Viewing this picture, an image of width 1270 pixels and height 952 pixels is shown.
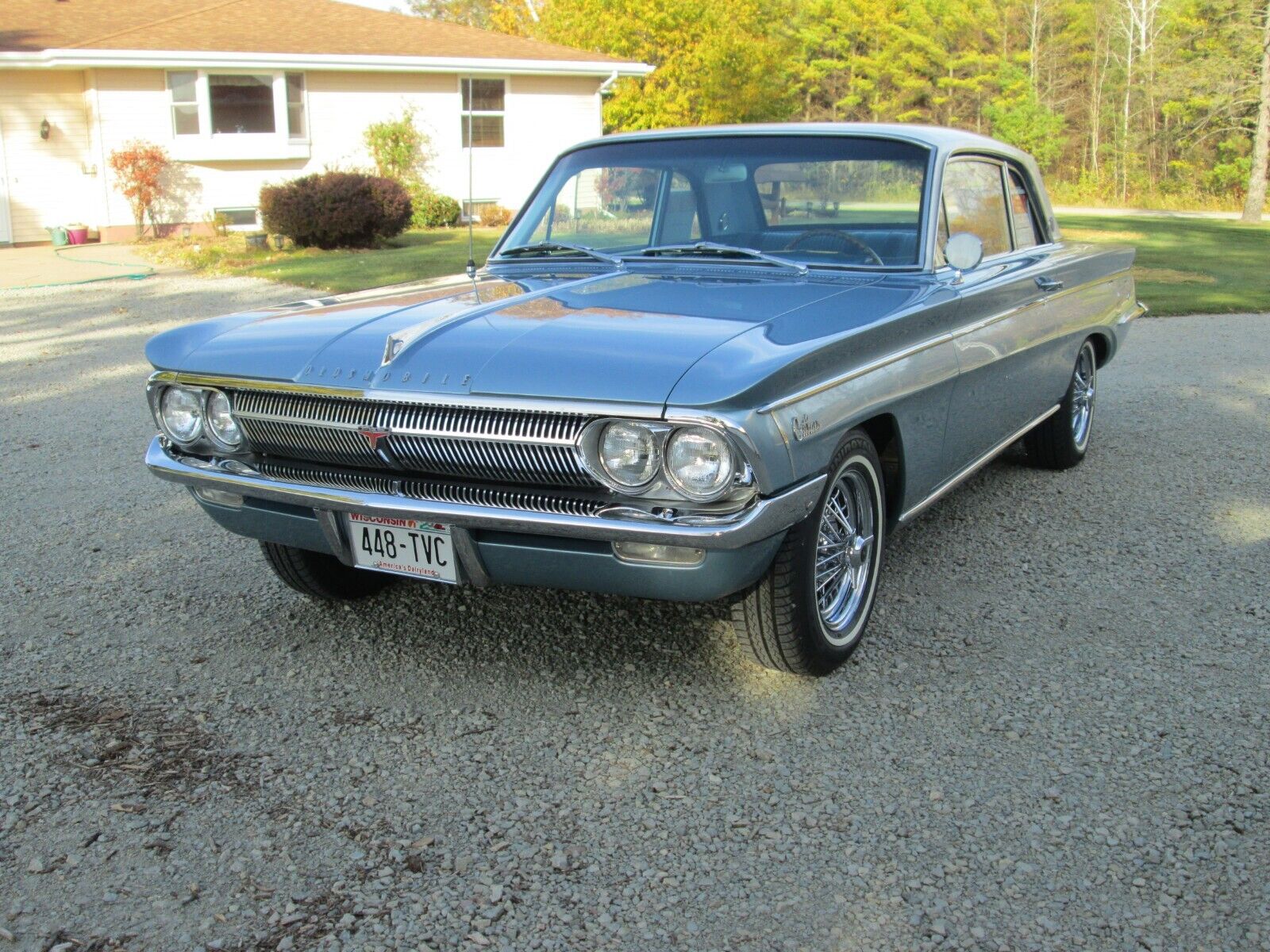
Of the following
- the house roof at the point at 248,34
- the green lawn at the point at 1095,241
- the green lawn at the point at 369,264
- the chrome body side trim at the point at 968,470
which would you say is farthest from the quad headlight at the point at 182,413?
the house roof at the point at 248,34

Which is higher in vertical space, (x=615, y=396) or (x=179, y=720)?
(x=615, y=396)

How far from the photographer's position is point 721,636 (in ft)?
12.8

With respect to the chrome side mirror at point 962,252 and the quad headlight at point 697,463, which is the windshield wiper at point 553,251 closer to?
the chrome side mirror at point 962,252

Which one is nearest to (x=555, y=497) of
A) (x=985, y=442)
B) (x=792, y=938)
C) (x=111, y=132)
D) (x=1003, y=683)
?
(x=792, y=938)

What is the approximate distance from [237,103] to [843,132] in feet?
66.3

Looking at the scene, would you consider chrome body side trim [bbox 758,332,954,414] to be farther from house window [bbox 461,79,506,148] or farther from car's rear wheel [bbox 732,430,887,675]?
house window [bbox 461,79,506,148]

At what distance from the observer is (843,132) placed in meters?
4.38

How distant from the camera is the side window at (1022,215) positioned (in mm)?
5230

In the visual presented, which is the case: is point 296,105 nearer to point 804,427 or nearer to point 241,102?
point 241,102

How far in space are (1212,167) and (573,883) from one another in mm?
42465

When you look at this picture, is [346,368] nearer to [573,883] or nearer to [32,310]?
[573,883]

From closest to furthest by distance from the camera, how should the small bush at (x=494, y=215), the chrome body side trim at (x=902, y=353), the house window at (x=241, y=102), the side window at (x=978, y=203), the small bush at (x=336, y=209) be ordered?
the chrome body side trim at (x=902, y=353)
the side window at (x=978, y=203)
the small bush at (x=336, y=209)
the house window at (x=241, y=102)
the small bush at (x=494, y=215)

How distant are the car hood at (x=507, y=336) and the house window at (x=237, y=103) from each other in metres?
19.5

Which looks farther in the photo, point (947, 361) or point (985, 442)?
point (985, 442)
